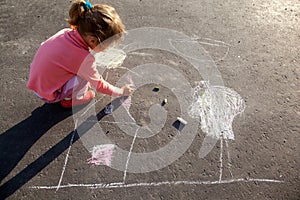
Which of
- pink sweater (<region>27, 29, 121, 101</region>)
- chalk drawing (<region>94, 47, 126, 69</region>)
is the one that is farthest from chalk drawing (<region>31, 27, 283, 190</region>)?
pink sweater (<region>27, 29, 121, 101</region>)

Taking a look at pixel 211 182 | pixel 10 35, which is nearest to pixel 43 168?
pixel 211 182

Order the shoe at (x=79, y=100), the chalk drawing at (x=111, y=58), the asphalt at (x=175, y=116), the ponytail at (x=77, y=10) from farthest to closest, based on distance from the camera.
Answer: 1. the chalk drawing at (x=111, y=58)
2. the shoe at (x=79, y=100)
3. the asphalt at (x=175, y=116)
4. the ponytail at (x=77, y=10)

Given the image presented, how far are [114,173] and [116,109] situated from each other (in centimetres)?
62

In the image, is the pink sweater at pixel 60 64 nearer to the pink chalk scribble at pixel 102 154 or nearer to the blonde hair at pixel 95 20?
the blonde hair at pixel 95 20

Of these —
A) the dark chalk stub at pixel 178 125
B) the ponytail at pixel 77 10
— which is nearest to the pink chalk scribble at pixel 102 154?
the dark chalk stub at pixel 178 125

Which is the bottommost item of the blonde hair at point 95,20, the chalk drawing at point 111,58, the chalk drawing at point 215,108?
the chalk drawing at point 215,108

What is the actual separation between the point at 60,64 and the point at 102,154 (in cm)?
79

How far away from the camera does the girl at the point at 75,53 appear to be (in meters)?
2.17

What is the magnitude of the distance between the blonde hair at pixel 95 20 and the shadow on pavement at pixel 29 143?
777 mm

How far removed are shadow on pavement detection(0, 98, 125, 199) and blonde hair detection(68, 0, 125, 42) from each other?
777 millimetres

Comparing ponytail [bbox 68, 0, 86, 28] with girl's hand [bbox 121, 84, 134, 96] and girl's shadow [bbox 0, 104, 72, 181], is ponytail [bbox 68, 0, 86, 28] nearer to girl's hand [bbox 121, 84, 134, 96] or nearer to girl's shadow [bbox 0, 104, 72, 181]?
girl's hand [bbox 121, 84, 134, 96]

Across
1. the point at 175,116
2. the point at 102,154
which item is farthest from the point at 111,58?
the point at 102,154

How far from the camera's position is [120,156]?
8.05 ft

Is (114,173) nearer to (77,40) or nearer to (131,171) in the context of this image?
(131,171)
